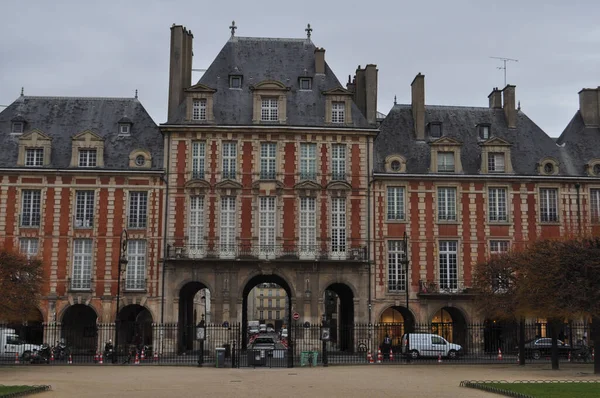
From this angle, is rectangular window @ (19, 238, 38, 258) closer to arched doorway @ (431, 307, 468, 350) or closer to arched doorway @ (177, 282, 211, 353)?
arched doorway @ (177, 282, 211, 353)

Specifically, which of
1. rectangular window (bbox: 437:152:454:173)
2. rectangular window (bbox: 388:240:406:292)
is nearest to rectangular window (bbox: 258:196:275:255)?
rectangular window (bbox: 388:240:406:292)

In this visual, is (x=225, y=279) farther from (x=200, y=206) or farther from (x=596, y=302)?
(x=596, y=302)

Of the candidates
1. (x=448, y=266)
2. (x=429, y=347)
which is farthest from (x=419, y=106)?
(x=429, y=347)

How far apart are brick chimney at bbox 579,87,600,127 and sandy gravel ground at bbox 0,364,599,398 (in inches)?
771

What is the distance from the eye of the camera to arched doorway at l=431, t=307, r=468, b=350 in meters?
42.9

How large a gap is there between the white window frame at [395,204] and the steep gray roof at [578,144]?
32.1ft

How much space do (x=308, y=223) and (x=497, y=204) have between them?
10.4m

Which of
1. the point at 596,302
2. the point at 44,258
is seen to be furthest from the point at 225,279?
the point at 596,302

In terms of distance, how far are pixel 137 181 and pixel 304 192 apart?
881 centimetres

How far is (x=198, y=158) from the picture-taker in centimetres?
4231

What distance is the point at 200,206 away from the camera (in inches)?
1651

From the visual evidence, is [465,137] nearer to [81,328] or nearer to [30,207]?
[81,328]

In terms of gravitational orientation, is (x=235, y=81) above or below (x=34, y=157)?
above

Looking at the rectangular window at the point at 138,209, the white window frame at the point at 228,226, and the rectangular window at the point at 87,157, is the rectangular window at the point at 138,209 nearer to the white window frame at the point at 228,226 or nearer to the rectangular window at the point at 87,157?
the rectangular window at the point at 87,157
